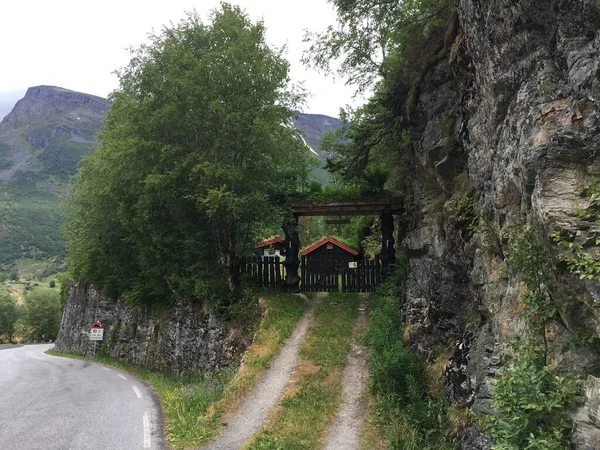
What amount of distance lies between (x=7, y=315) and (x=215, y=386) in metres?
76.6

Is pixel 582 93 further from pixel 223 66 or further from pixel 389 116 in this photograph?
pixel 223 66

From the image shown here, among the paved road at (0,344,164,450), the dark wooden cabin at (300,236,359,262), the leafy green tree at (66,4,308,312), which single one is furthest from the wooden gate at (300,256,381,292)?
the dark wooden cabin at (300,236,359,262)

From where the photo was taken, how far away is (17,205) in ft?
616

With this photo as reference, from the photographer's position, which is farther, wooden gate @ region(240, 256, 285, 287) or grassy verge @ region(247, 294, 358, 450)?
wooden gate @ region(240, 256, 285, 287)

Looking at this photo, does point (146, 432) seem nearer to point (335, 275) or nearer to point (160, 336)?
point (160, 336)

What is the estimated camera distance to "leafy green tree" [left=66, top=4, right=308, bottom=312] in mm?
16406

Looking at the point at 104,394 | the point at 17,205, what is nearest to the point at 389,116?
the point at 104,394

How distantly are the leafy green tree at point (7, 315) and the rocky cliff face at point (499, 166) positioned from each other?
263 ft

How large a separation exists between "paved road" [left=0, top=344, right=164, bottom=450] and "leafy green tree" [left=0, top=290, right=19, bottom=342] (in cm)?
6679

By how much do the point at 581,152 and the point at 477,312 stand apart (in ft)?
16.9

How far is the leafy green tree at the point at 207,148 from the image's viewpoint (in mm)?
16406

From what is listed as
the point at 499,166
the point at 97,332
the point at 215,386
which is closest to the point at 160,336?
the point at 97,332

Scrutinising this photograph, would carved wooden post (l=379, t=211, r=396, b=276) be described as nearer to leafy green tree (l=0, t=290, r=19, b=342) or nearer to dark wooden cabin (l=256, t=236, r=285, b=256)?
dark wooden cabin (l=256, t=236, r=285, b=256)

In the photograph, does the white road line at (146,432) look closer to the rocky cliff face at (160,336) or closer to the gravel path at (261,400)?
the gravel path at (261,400)
